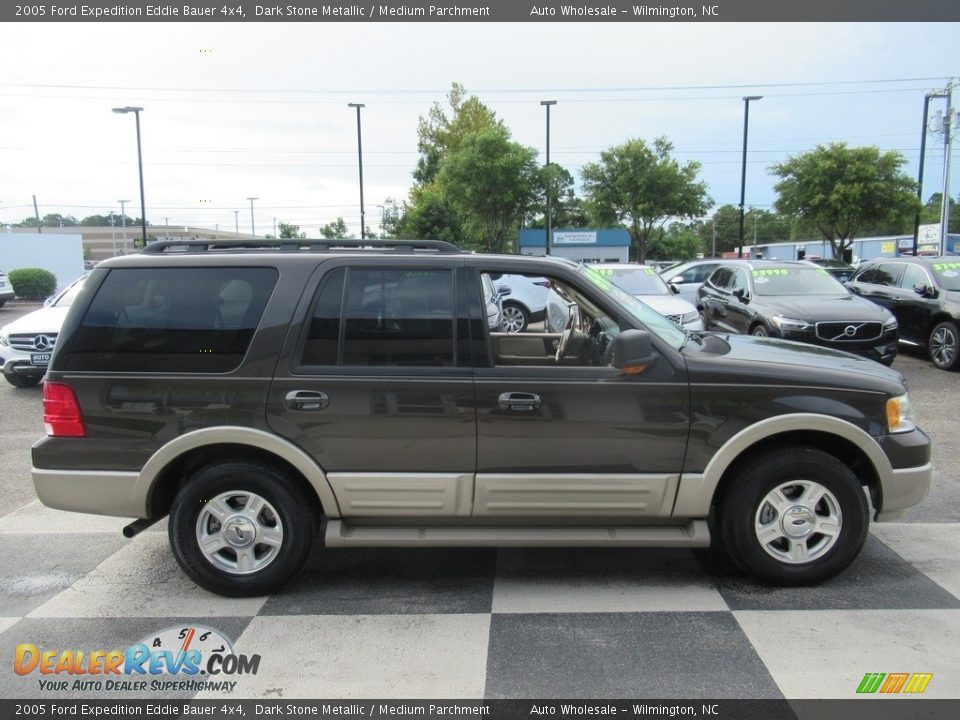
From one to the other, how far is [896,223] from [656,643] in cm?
3523

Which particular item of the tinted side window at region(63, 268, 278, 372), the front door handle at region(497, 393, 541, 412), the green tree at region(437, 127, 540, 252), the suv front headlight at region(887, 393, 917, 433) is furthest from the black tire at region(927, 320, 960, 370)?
the green tree at region(437, 127, 540, 252)

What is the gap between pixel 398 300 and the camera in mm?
3723

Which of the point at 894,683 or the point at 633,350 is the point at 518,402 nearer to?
the point at 633,350

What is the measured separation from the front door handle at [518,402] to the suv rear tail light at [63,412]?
2222mm

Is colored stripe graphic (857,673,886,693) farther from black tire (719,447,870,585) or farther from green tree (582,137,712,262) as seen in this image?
green tree (582,137,712,262)

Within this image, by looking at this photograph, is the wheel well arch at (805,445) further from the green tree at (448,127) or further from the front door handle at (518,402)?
the green tree at (448,127)

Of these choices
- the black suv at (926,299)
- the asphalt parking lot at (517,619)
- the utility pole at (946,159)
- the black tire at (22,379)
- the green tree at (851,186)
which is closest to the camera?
the asphalt parking lot at (517,619)

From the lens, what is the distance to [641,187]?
110 feet

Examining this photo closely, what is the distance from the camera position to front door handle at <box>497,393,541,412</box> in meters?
3.57

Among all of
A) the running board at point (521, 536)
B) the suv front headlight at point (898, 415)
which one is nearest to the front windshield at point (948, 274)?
the suv front headlight at point (898, 415)

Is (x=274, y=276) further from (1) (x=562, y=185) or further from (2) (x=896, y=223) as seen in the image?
(1) (x=562, y=185)

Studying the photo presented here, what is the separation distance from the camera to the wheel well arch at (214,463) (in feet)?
12.1

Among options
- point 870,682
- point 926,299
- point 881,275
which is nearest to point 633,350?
point 870,682

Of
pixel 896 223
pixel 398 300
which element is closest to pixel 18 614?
pixel 398 300
